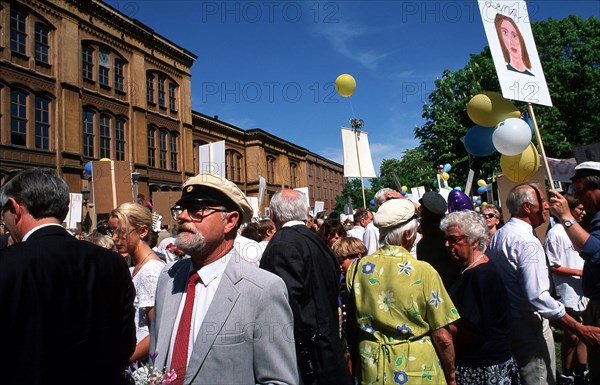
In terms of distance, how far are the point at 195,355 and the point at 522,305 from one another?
2.62 metres

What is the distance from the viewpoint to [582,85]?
2462 centimetres

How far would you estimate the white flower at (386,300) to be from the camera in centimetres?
284

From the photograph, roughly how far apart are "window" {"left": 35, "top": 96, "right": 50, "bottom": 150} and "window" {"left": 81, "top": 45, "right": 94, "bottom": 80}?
10.6 feet

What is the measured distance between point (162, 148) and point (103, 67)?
22.6 ft

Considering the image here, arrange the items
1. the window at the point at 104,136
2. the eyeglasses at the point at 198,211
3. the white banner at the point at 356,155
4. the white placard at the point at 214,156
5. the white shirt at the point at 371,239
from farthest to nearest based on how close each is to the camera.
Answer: the window at the point at 104,136 → the white banner at the point at 356,155 → the white shirt at the point at 371,239 → the white placard at the point at 214,156 → the eyeglasses at the point at 198,211

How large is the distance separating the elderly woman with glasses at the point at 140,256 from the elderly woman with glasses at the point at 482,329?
85.2 inches

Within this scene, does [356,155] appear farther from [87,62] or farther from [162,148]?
[162,148]

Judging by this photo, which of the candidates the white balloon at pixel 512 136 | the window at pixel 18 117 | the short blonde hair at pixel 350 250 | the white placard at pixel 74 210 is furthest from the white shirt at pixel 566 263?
the window at pixel 18 117

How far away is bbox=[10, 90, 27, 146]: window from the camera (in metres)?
20.9

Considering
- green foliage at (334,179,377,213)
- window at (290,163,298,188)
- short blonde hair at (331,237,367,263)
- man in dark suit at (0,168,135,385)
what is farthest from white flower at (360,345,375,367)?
green foliage at (334,179,377,213)

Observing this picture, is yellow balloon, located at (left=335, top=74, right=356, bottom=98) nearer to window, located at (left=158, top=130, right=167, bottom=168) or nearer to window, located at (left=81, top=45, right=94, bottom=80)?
window, located at (left=81, top=45, right=94, bottom=80)

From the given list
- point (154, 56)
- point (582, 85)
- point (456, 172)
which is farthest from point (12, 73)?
point (582, 85)

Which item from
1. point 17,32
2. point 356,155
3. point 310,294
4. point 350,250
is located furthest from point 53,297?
point 17,32

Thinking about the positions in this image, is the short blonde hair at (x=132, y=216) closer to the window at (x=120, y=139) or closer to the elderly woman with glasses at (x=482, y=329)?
the elderly woman with glasses at (x=482, y=329)
